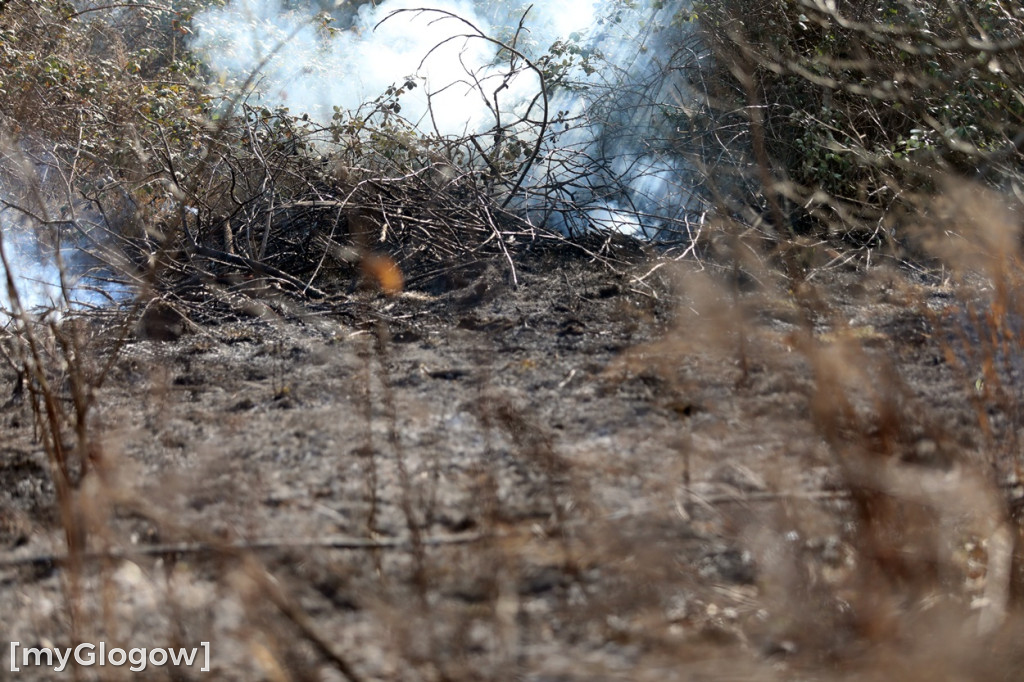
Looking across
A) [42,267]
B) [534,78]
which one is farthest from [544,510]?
[534,78]

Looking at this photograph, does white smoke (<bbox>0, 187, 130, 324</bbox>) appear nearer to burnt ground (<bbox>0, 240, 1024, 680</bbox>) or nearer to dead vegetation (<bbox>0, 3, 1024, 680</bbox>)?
dead vegetation (<bbox>0, 3, 1024, 680</bbox>)

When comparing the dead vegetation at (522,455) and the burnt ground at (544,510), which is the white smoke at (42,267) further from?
the burnt ground at (544,510)

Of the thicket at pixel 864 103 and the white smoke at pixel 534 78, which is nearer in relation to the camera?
the thicket at pixel 864 103

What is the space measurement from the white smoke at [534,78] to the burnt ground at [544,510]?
1091 millimetres

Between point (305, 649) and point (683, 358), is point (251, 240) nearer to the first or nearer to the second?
point (683, 358)

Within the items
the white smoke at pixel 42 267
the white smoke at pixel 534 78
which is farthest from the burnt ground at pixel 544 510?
the white smoke at pixel 534 78

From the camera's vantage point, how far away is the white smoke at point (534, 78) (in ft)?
15.3

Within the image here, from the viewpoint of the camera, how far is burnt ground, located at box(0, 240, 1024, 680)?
1.50m

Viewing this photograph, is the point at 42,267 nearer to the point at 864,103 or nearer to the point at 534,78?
the point at 534,78

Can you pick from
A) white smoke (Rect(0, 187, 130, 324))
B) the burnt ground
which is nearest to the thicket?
the burnt ground

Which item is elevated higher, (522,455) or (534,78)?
(534,78)

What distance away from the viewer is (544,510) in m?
1.94

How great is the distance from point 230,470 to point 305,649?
87 cm

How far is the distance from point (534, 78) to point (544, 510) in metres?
5.03
